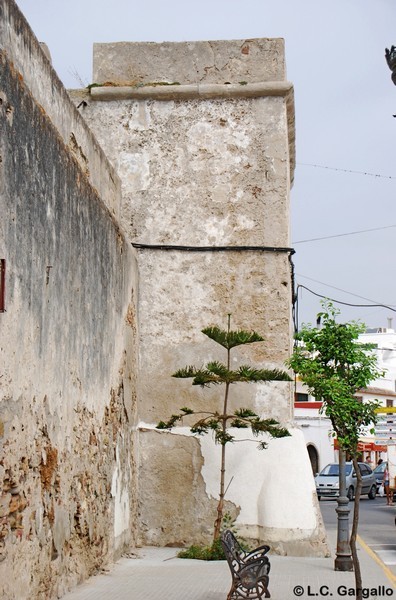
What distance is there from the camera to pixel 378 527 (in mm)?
22297

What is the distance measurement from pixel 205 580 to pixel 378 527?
11870 millimetres

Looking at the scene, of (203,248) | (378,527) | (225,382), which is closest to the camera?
(225,382)

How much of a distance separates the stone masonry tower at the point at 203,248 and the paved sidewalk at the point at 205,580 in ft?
3.47

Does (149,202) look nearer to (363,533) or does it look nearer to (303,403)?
(363,533)

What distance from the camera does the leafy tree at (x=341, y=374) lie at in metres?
9.39

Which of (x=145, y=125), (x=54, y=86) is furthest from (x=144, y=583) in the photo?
(x=145, y=125)

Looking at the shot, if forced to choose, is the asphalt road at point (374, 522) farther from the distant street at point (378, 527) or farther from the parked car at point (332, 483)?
the parked car at point (332, 483)

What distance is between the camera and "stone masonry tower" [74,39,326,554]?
1456 cm

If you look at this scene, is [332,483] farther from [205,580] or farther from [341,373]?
[341,373]

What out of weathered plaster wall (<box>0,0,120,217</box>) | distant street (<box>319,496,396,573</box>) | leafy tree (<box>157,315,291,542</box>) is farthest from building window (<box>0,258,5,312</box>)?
distant street (<box>319,496,396,573</box>)

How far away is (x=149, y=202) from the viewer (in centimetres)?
1542

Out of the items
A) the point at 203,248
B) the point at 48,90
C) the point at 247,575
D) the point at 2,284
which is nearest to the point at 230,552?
the point at 247,575

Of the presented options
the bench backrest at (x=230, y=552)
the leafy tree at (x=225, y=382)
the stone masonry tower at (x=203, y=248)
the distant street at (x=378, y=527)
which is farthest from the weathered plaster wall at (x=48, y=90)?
the distant street at (x=378, y=527)

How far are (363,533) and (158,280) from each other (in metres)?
8.21
